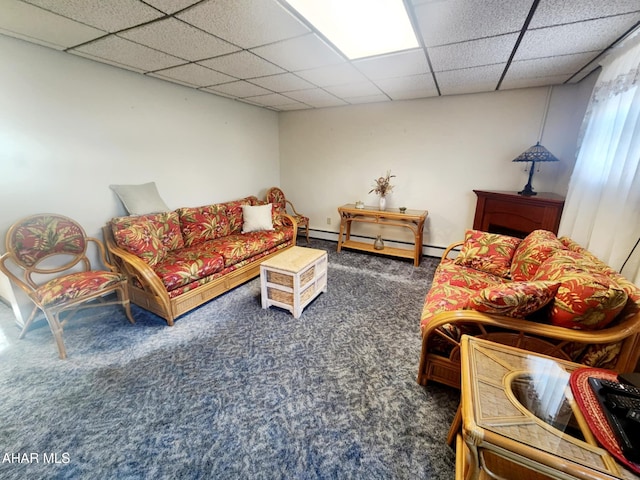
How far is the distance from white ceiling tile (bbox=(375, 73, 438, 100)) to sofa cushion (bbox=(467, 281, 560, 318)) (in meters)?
2.29

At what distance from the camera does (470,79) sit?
9.13ft

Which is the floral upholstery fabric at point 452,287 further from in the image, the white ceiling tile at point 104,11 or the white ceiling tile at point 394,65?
the white ceiling tile at point 104,11

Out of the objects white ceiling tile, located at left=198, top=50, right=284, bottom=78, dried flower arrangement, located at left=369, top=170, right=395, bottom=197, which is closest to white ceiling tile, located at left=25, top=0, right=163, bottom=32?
white ceiling tile, located at left=198, top=50, right=284, bottom=78

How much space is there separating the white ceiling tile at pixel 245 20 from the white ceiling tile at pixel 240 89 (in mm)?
1194

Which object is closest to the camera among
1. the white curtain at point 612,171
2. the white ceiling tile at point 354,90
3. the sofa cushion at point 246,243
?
the white curtain at point 612,171

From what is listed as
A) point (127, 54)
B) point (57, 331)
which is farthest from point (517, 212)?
point (57, 331)

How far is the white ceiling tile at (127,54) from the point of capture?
200 cm

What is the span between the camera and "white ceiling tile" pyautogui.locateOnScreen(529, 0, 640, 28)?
1396 mm

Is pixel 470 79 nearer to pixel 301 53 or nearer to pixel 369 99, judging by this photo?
pixel 369 99

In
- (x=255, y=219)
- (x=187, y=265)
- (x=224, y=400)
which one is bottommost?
(x=224, y=400)

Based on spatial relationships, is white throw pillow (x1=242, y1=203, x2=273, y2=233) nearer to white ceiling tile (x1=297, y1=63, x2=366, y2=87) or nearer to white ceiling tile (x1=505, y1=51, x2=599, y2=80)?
white ceiling tile (x1=297, y1=63, x2=366, y2=87)

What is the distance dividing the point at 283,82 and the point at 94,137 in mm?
1950

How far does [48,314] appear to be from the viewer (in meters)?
1.87

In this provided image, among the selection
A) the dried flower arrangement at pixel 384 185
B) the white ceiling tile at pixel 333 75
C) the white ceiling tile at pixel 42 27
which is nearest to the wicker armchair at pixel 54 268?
the white ceiling tile at pixel 42 27
